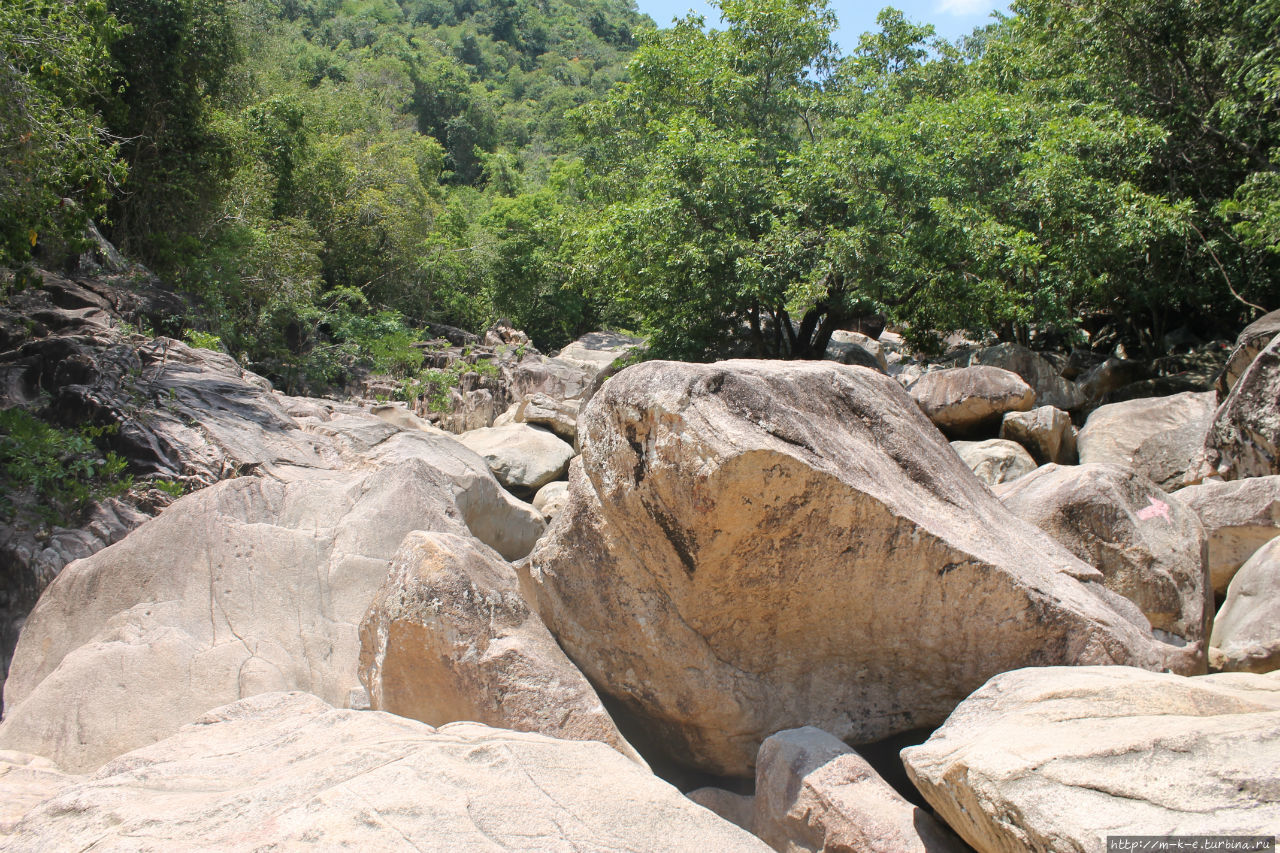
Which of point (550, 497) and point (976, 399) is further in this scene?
point (550, 497)

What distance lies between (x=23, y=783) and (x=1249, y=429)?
35.5 feet

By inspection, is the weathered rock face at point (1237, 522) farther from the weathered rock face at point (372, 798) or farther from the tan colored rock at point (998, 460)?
the weathered rock face at point (372, 798)

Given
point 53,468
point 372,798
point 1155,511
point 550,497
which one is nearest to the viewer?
point 372,798

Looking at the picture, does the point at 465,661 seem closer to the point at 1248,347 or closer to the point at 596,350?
the point at 1248,347

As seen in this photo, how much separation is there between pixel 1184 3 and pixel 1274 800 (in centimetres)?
1485

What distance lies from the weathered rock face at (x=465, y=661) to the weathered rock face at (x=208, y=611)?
1061 mm

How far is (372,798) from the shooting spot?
2.69m

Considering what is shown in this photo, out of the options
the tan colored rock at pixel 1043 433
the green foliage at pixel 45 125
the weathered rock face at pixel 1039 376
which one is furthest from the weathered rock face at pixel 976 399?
the green foliage at pixel 45 125

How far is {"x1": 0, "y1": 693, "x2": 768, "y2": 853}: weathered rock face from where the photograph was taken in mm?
2578

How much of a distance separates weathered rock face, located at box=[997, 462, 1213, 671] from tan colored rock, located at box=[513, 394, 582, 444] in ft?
32.9

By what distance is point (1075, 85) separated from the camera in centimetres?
1542

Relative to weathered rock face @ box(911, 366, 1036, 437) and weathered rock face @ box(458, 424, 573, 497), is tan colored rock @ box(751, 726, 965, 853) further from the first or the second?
weathered rock face @ box(458, 424, 573, 497)

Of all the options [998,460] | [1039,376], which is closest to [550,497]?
[998,460]

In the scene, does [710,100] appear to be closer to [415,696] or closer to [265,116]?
[265,116]
